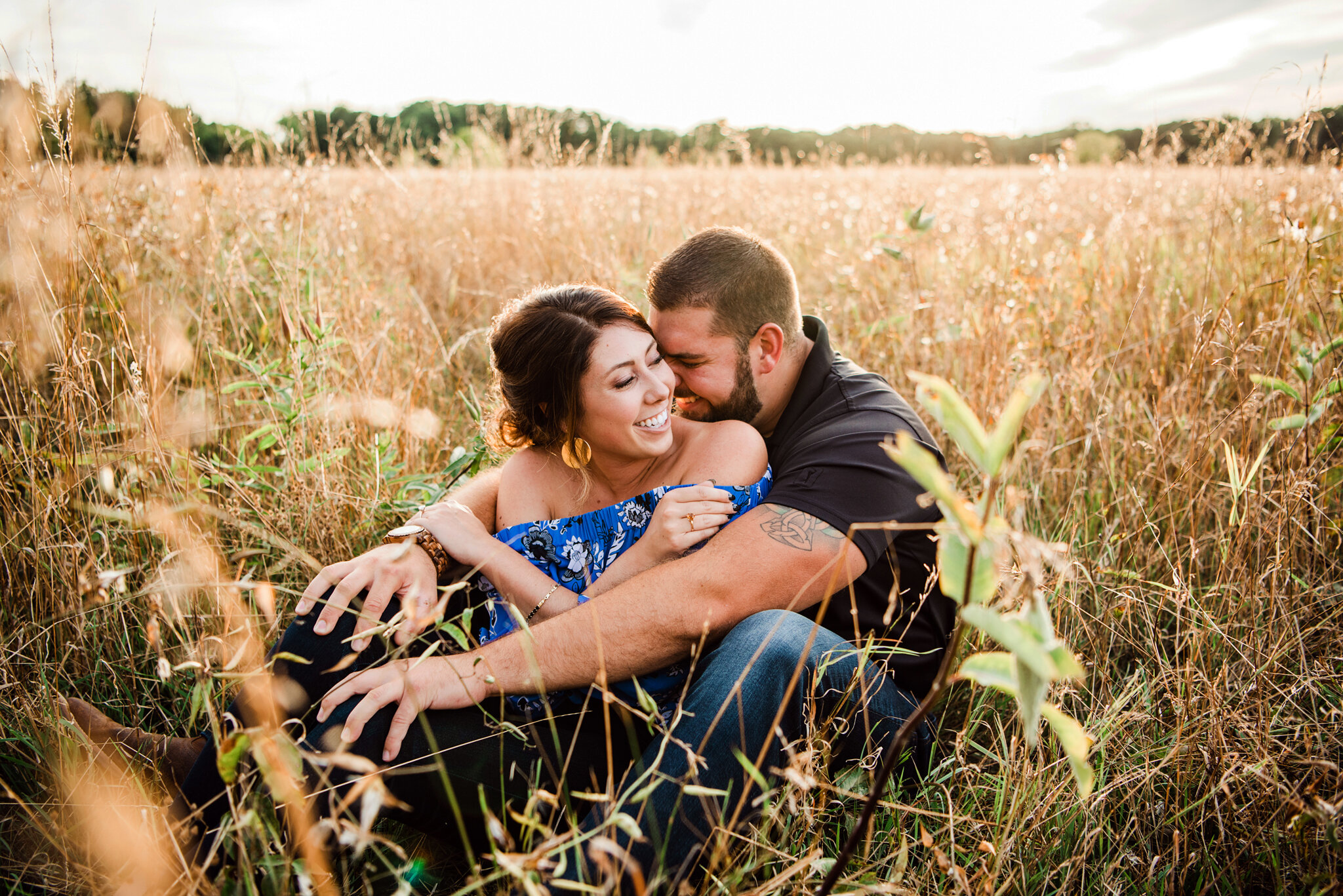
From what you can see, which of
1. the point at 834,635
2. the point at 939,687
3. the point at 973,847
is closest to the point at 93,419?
the point at 834,635

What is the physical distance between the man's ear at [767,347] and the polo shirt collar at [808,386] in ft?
0.38

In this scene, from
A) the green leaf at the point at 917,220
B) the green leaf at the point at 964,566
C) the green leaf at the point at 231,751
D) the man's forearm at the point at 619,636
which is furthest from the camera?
the green leaf at the point at 917,220

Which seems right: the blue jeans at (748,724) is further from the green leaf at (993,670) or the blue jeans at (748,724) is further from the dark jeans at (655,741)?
the green leaf at (993,670)

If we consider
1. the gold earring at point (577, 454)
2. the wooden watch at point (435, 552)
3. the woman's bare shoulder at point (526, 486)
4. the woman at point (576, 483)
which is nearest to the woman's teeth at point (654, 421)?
the woman at point (576, 483)

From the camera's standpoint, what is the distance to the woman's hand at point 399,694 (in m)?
1.54

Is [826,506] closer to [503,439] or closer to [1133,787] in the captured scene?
[1133,787]

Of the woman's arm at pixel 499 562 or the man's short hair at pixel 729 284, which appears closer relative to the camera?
the woman's arm at pixel 499 562

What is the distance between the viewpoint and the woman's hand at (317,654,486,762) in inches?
60.6

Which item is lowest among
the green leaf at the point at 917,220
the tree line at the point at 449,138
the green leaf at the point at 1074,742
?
the green leaf at the point at 1074,742

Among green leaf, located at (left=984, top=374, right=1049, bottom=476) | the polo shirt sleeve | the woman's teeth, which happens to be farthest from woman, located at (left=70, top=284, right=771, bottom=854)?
green leaf, located at (left=984, top=374, right=1049, bottom=476)

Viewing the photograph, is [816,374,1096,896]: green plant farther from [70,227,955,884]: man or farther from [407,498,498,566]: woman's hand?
[407,498,498,566]: woman's hand

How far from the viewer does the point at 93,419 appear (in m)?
2.16

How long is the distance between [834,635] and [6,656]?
7.11 feet

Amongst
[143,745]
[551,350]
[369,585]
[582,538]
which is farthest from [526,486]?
[143,745]
